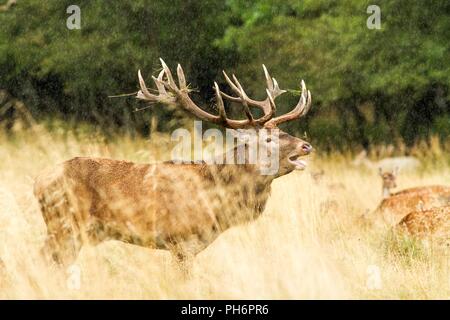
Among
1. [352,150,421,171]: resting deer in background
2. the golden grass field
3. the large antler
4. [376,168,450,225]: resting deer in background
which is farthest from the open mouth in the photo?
[352,150,421,171]: resting deer in background

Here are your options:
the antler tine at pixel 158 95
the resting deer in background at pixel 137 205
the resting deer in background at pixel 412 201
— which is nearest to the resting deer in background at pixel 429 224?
the resting deer in background at pixel 137 205

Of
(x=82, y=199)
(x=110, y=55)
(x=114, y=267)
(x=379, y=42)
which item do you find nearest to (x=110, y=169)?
(x=82, y=199)

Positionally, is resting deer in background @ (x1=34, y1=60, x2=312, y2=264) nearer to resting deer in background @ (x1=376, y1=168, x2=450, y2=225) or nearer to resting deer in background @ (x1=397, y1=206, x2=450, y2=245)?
resting deer in background @ (x1=397, y1=206, x2=450, y2=245)

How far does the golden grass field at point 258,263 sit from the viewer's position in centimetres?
675

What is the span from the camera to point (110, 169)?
7945 mm

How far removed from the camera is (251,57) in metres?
19.2

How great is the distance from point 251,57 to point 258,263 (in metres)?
12.3

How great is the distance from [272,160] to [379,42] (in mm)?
10005

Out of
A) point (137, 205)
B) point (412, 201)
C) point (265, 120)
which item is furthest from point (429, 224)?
point (137, 205)

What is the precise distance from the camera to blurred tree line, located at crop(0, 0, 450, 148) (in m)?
17.7

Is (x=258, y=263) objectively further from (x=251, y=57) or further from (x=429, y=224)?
(x=251, y=57)

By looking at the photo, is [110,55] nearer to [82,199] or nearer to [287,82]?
[287,82]

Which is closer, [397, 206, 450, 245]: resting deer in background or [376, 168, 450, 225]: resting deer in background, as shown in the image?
[397, 206, 450, 245]: resting deer in background

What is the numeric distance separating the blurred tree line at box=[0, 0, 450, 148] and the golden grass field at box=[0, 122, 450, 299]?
25.6ft
